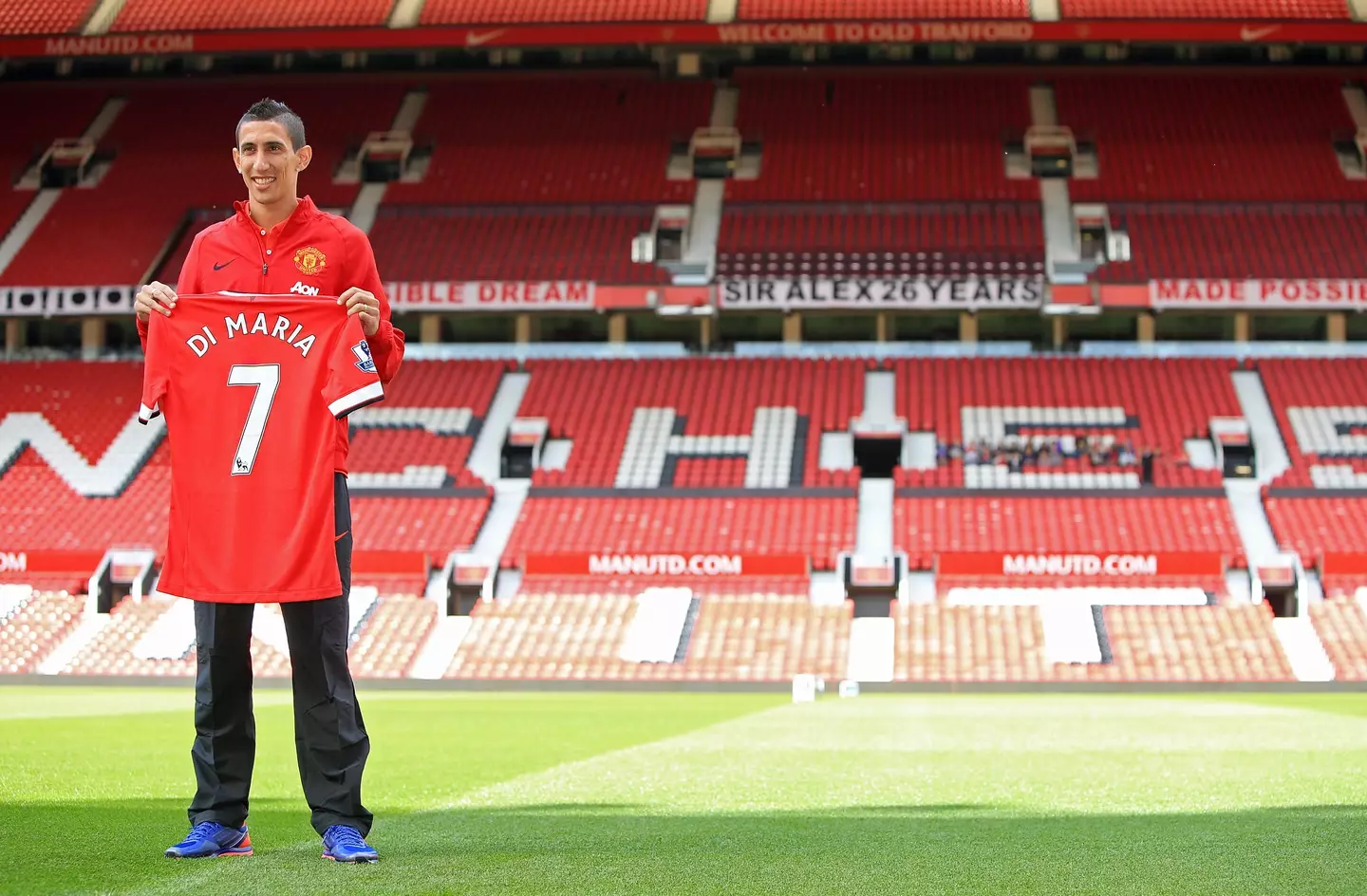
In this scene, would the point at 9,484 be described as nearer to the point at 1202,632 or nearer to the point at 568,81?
the point at 568,81

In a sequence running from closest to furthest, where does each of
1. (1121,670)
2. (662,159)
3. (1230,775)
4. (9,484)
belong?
(1230,775), (1121,670), (9,484), (662,159)

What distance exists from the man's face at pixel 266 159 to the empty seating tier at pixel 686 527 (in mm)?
24534

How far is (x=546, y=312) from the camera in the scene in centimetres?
3731

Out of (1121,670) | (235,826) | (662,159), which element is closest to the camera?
(235,826)

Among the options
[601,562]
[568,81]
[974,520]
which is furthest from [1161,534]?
[568,81]

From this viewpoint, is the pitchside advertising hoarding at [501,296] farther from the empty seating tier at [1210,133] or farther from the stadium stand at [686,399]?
the empty seating tier at [1210,133]

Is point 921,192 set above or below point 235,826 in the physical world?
above

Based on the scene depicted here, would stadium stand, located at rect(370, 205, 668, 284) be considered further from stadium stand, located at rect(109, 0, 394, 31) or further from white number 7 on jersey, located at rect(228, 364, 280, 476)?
white number 7 on jersey, located at rect(228, 364, 280, 476)

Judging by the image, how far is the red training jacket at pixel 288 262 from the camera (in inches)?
235

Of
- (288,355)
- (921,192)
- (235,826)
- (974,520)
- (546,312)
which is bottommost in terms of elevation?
(235,826)

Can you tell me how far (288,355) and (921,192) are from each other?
3368cm

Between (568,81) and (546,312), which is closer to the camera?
(546,312)

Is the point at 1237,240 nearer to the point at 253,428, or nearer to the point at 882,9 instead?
the point at 882,9

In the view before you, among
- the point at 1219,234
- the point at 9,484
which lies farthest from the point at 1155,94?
the point at 9,484
